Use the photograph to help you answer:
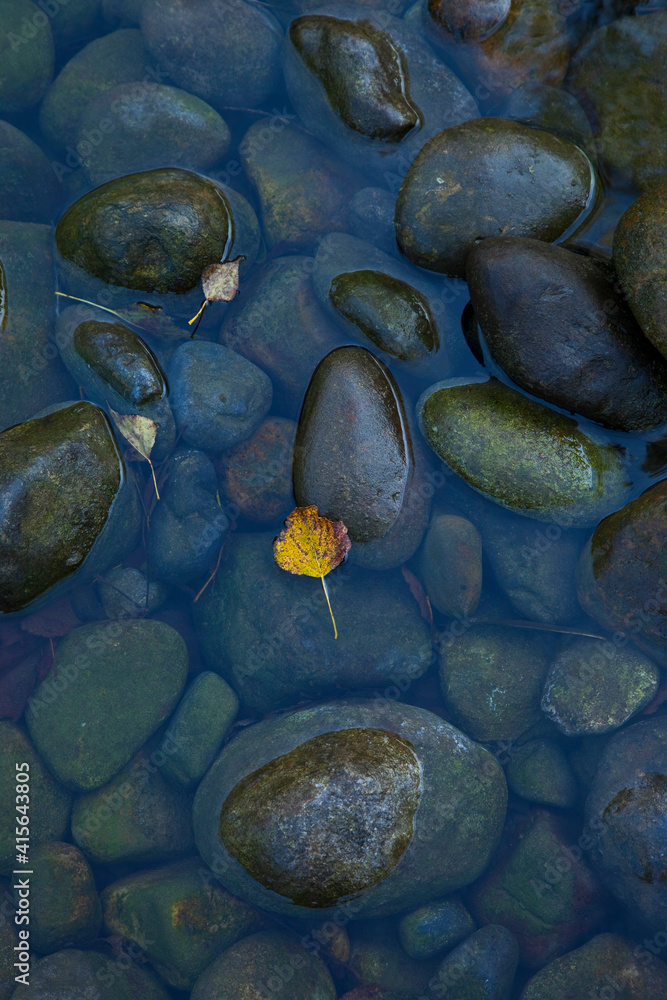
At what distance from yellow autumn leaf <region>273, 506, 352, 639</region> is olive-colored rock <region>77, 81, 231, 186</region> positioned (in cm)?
299

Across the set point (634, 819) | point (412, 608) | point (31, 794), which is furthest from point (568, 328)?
point (31, 794)

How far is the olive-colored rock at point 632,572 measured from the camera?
3.79 meters

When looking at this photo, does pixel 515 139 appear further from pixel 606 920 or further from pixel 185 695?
pixel 606 920

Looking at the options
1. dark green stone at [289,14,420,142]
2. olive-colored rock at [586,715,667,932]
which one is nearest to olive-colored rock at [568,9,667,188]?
dark green stone at [289,14,420,142]

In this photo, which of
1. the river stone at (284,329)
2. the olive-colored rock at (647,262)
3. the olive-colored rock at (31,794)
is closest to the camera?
the olive-colored rock at (647,262)

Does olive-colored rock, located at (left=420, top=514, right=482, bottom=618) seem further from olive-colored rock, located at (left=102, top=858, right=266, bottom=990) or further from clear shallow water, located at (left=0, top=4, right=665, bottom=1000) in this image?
olive-colored rock, located at (left=102, top=858, right=266, bottom=990)

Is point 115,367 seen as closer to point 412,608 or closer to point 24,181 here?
point 24,181

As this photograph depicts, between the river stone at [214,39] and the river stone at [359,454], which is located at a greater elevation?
the river stone at [214,39]

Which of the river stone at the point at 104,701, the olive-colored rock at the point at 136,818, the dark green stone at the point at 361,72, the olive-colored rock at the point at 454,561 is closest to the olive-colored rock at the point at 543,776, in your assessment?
the olive-colored rock at the point at 454,561

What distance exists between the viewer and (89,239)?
4152mm

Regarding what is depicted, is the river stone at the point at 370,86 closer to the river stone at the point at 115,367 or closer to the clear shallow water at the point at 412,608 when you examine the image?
the clear shallow water at the point at 412,608

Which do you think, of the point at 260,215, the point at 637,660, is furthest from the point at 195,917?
the point at 260,215

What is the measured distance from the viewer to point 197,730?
14.4 ft

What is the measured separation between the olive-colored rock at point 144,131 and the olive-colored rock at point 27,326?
30.9 inches
